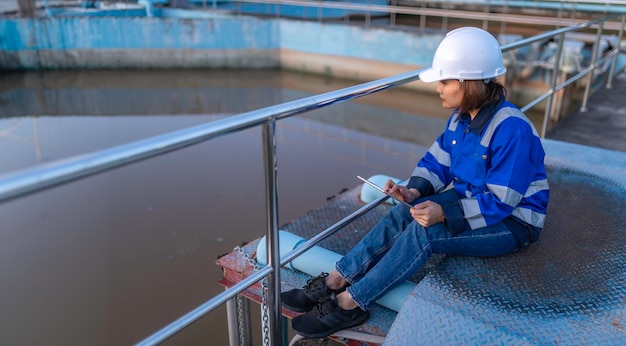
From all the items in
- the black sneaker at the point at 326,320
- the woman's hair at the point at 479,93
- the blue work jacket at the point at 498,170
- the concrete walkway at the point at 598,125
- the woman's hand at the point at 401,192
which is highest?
the woman's hair at the point at 479,93

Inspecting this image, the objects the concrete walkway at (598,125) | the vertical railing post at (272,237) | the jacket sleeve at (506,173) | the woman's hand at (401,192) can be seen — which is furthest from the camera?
the concrete walkway at (598,125)

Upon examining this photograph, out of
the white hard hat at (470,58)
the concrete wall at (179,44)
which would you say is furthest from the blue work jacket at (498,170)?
the concrete wall at (179,44)

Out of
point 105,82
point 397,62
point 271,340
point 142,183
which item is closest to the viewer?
point 271,340

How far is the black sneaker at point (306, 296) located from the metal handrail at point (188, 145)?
0.60ft

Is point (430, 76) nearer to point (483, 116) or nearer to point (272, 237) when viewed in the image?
point (483, 116)

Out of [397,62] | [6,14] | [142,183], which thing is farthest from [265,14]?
[142,183]

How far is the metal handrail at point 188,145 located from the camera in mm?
816

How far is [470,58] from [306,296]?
37.7 inches

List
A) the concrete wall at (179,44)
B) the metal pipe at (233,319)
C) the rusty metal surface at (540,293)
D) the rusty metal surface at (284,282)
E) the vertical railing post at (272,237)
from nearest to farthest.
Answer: the vertical railing post at (272,237) < the rusty metal surface at (540,293) < the rusty metal surface at (284,282) < the metal pipe at (233,319) < the concrete wall at (179,44)

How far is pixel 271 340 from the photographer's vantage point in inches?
62.2

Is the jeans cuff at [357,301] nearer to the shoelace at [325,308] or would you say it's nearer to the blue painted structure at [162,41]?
the shoelace at [325,308]

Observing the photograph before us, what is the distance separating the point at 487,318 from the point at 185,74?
34.7 ft

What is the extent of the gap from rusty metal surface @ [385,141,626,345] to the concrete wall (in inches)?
339

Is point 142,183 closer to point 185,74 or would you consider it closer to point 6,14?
point 185,74
